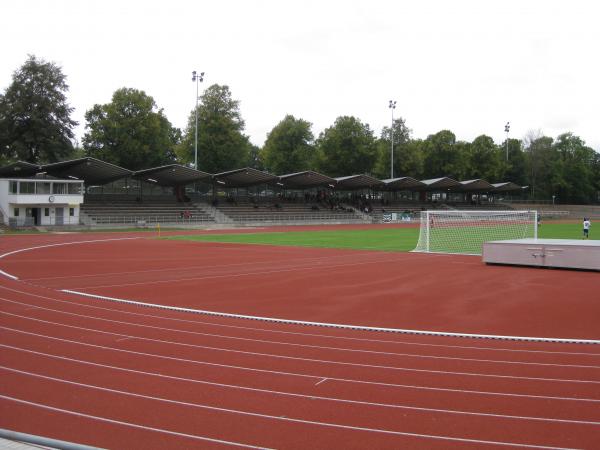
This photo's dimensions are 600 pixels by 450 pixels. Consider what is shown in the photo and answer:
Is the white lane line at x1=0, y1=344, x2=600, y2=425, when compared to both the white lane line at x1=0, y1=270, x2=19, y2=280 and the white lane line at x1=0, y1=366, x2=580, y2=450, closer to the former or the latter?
→ the white lane line at x1=0, y1=366, x2=580, y2=450

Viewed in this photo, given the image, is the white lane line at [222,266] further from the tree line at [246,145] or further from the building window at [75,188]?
the tree line at [246,145]

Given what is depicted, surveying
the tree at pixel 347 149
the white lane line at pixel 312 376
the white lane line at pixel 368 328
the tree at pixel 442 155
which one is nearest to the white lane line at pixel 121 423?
the white lane line at pixel 312 376

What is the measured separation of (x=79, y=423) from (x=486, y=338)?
7.03 meters

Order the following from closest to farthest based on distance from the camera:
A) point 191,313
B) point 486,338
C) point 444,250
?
point 486,338 → point 191,313 → point 444,250

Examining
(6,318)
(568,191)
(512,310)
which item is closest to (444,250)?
(512,310)

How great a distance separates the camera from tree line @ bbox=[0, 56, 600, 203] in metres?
65.4

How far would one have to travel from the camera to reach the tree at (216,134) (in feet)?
239

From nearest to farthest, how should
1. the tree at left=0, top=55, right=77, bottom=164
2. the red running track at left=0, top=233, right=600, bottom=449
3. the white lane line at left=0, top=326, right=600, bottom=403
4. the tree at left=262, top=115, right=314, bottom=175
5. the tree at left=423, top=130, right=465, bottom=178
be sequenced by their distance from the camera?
the red running track at left=0, top=233, right=600, bottom=449 < the white lane line at left=0, top=326, right=600, bottom=403 < the tree at left=0, top=55, right=77, bottom=164 < the tree at left=262, top=115, right=314, bottom=175 < the tree at left=423, top=130, right=465, bottom=178

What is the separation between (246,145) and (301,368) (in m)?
70.7

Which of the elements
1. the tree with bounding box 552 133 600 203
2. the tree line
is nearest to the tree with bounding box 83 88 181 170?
the tree line

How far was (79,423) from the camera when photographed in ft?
19.5

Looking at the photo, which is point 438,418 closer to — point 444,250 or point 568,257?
point 568,257

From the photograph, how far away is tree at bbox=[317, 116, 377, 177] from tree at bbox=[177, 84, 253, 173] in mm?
15500

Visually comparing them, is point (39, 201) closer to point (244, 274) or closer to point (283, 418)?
point (244, 274)
